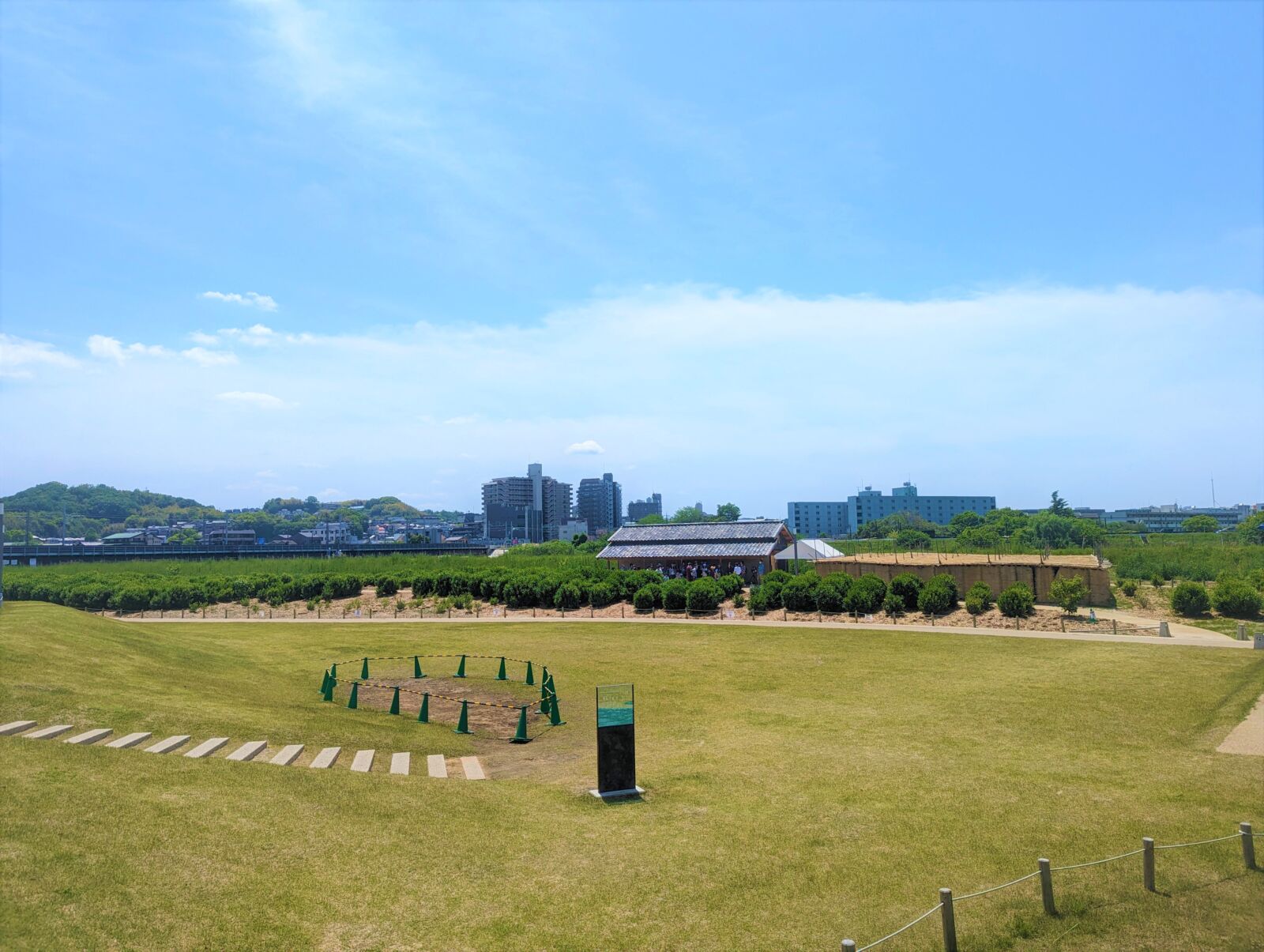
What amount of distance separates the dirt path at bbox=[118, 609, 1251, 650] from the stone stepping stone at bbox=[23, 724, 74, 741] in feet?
100

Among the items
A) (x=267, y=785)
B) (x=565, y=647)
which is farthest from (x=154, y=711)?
(x=565, y=647)

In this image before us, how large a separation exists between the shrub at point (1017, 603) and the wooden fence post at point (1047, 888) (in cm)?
3481

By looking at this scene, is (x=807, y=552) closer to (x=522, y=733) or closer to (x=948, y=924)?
(x=522, y=733)

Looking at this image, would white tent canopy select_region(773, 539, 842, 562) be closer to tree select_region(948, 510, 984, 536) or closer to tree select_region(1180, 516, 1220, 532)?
tree select_region(948, 510, 984, 536)

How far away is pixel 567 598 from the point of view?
176ft

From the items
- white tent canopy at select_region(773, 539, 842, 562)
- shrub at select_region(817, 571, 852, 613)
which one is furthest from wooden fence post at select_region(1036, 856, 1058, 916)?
white tent canopy at select_region(773, 539, 842, 562)

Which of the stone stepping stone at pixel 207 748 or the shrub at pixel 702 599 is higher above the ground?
the stone stepping stone at pixel 207 748

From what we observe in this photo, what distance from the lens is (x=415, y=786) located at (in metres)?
14.2

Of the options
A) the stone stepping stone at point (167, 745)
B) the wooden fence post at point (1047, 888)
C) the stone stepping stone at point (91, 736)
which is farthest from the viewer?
the stone stepping stone at point (167, 745)

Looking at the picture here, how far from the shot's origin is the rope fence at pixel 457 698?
2083 cm

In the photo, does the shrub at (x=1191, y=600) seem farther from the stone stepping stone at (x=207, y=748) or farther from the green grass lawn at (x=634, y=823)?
the stone stepping stone at (x=207, y=748)

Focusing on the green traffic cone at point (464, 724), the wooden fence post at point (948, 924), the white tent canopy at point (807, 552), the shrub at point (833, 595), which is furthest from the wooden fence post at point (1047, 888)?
the white tent canopy at point (807, 552)

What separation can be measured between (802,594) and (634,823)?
35.7 m

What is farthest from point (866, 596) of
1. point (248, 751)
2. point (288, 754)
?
point (248, 751)
